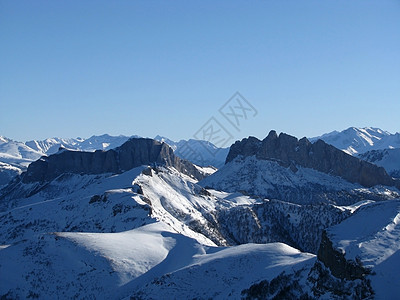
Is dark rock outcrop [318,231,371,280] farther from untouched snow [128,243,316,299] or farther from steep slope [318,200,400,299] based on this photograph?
untouched snow [128,243,316,299]

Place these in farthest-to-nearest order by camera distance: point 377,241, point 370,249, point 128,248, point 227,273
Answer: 1. point 128,248
2. point 227,273
3. point 377,241
4. point 370,249

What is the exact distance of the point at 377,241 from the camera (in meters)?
54.8

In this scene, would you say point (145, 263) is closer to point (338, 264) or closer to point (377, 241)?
point (338, 264)

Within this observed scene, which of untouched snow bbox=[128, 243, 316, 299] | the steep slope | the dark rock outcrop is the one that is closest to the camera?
the steep slope

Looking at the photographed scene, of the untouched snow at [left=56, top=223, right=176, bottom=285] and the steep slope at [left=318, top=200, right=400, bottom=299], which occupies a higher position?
the steep slope at [left=318, top=200, right=400, bottom=299]

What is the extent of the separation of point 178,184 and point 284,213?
143 ft

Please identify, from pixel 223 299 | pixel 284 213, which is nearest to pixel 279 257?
pixel 223 299

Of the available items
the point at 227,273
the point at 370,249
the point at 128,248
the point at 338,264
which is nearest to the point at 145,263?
the point at 128,248

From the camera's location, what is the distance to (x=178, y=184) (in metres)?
187

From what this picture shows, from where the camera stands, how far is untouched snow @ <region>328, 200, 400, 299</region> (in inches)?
1909

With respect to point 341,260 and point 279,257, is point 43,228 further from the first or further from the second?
point 341,260

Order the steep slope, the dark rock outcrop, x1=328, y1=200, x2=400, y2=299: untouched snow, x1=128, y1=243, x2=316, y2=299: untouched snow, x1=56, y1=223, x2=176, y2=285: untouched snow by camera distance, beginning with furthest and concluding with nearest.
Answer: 1. x1=56, y1=223, x2=176, y2=285: untouched snow
2. x1=128, y1=243, x2=316, y2=299: untouched snow
3. the dark rock outcrop
4. the steep slope
5. x1=328, y1=200, x2=400, y2=299: untouched snow

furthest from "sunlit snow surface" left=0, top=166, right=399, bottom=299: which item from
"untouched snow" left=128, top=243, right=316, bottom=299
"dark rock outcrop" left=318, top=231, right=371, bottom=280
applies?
"dark rock outcrop" left=318, top=231, right=371, bottom=280

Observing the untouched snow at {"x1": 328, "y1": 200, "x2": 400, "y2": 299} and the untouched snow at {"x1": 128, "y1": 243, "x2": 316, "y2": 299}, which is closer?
the untouched snow at {"x1": 328, "y1": 200, "x2": 400, "y2": 299}
